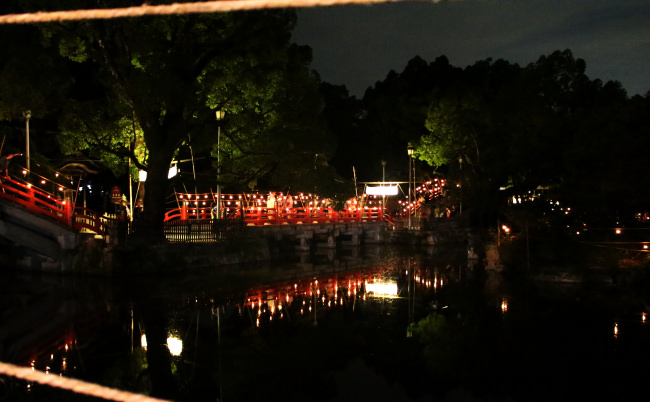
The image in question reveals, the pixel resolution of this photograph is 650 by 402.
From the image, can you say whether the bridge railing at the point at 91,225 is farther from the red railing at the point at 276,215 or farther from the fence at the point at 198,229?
the red railing at the point at 276,215

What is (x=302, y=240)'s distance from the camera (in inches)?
1276

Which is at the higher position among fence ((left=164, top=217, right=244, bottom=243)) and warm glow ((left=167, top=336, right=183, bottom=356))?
fence ((left=164, top=217, right=244, bottom=243))

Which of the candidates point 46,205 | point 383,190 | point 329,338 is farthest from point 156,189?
point 383,190

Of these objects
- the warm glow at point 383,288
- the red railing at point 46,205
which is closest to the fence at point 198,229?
the red railing at point 46,205

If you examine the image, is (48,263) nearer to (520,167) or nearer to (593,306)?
(593,306)

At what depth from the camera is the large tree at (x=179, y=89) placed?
65.2 ft

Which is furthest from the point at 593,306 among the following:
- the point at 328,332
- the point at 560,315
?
the point at 328,332

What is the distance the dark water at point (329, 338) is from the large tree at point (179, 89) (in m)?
6.10

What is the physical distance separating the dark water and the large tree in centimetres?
610

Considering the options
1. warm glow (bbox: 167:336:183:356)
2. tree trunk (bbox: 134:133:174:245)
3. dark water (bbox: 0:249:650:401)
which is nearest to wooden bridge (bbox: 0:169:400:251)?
tree trunk (bbox: 134:133:174:245)

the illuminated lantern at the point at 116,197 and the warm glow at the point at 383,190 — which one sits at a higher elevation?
the warm glow at the point at 383,190

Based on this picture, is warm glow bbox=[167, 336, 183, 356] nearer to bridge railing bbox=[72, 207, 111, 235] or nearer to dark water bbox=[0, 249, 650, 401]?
dark water bbox=[0, 249, 650, 401]

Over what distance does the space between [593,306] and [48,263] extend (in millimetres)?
17472

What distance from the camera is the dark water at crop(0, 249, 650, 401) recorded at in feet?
29.0
